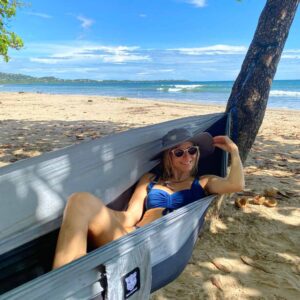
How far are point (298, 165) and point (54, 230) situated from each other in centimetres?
317

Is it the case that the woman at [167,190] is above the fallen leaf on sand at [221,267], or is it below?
above

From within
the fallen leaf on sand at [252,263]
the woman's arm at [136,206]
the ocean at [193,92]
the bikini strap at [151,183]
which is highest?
the bikini strap at [151,183]

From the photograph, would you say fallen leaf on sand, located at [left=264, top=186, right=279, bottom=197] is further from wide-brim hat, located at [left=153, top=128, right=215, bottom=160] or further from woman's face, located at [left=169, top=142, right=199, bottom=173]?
woman's face, located at [left=169, top=142, right=199, bottom=173]

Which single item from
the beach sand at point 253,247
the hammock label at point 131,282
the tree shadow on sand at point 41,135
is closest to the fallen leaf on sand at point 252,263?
the beach sand at point 253,247

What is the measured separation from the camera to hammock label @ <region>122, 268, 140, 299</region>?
143 centimetres

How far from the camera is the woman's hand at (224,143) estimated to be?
2.26 meters

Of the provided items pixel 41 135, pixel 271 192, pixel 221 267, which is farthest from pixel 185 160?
pixel 41 135

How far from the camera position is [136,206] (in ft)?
7.59

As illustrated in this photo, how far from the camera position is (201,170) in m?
2.58

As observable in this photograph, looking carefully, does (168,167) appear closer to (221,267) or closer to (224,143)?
(224,143)

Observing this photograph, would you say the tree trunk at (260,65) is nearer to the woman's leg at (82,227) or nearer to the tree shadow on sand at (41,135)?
the woman's leg at (82,227)

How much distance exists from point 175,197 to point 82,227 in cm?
71

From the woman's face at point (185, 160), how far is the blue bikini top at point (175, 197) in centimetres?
11

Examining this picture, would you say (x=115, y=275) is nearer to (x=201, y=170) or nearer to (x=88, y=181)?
(x=88, y=181)
